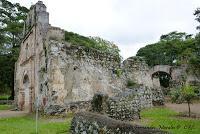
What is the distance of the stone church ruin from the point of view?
1731cm

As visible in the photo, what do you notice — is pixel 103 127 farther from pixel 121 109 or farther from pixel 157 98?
pixel 157 98

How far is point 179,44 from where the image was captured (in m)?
46.0


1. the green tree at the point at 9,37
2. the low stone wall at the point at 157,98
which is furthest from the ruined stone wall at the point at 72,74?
the green tree at the point at 9,37

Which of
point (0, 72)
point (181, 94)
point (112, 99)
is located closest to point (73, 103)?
point (112, 99)

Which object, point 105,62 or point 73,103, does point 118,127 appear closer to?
point 73,103

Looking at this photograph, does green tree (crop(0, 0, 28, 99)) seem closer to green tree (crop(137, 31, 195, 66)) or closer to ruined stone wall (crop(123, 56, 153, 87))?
ruined stone wall (crop(123, 56, 153, 87))

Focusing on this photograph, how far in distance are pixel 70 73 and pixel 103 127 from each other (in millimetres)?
12529

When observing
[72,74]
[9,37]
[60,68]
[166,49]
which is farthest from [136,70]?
[166,49]

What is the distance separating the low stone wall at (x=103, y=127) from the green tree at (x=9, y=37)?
2967cm

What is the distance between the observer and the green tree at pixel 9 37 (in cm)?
3697

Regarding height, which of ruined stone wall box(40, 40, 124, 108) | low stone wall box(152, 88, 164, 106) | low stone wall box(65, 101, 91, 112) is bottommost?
low stone wall box(65, 101, 91, 112)

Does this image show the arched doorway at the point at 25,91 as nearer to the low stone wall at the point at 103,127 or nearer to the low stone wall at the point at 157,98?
the low stone wall at the point at 157,98

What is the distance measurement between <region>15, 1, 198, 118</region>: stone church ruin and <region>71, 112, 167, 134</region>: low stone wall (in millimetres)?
7169

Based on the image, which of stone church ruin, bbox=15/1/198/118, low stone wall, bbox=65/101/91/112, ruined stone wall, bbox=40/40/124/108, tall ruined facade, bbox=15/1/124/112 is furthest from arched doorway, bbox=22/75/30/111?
low stone wall, bbox=65/101/91/112
